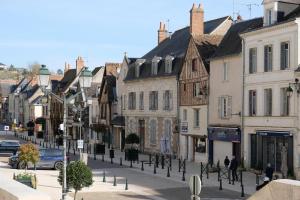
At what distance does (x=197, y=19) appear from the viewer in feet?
156

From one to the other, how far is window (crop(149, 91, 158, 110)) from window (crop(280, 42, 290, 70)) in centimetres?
2023

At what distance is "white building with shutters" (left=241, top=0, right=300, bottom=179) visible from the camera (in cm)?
3155

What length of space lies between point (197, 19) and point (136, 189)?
900 inches

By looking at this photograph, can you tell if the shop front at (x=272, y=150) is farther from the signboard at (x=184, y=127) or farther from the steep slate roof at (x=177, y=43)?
the steep slate roof at (x=177, y=43)

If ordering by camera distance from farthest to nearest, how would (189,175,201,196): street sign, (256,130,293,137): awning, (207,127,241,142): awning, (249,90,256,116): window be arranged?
(207,127,241,142): awning < (249,90,256,116): window < (256,130,293,137): awning < (189,175,201,196): street sign

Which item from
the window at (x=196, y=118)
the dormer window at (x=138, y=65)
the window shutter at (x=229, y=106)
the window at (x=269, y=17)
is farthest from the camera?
the dormer window at (x=138, y=65)

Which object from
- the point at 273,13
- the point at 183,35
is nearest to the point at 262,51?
the point at 273,13

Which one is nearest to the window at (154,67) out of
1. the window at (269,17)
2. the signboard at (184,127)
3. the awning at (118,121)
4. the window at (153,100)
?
the window at (153,100)

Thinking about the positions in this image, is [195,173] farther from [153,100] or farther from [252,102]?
[153,100]

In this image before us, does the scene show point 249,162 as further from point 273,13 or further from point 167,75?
point 167,75

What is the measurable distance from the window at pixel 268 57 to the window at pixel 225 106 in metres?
5.25

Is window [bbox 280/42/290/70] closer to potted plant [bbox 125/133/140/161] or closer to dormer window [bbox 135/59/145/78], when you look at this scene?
potted plant [bbox 125/133/140/161]

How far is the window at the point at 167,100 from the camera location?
1924 inches

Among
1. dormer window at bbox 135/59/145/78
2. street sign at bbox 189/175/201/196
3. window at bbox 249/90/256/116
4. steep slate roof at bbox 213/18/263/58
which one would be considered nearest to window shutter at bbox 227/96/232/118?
window at bbox 249/90/256/116
